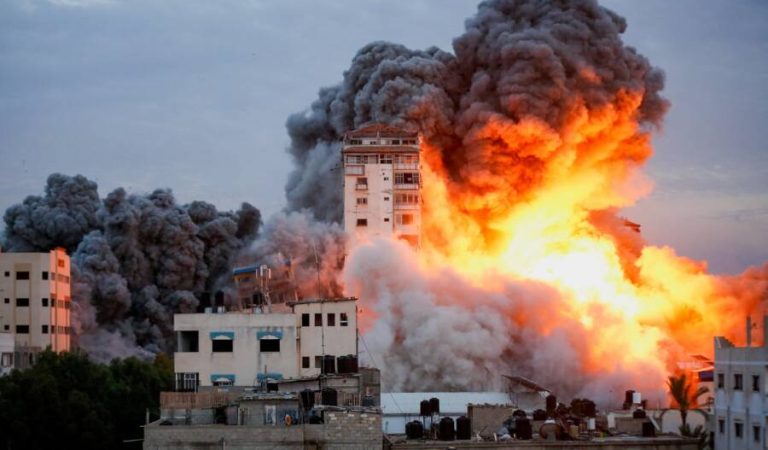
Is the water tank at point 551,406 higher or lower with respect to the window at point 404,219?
lower

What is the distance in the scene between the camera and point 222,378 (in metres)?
68.7

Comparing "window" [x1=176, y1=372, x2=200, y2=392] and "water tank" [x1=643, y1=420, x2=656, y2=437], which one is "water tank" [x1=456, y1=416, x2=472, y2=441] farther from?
"window" [x1=176, y1=372, x2=200, y2=392]

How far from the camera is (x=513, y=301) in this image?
299 feet

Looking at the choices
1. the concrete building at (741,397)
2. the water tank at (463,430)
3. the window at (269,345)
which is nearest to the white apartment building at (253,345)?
the window at (269,345)

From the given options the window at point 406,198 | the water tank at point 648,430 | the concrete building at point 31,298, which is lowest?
the water tank at point 648,430

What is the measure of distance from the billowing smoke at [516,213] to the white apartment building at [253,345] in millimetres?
14631

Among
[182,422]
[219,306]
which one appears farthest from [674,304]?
[182,422]

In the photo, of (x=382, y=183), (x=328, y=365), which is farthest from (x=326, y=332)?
(x=382, y=183)

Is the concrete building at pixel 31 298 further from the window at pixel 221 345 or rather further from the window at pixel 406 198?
the window at pixel 221 345

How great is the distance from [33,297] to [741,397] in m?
56.4

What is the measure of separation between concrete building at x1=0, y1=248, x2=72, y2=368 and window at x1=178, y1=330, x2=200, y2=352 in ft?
109

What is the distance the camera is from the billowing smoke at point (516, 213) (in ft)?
287

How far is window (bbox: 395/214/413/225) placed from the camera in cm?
9919

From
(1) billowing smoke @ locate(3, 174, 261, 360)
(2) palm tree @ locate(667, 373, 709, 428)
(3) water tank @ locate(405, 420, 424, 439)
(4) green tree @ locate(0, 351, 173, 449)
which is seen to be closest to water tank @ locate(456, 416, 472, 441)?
(3) water tank @ locate(405, 420, 424, 439)
